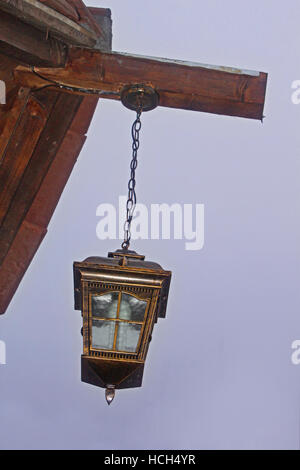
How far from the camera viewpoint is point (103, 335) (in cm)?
274

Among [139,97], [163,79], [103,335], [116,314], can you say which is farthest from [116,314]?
[163,79]

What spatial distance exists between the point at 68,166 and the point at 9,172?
1.62ft

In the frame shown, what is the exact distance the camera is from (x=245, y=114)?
3.35 meters

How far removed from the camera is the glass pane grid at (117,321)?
2.71m

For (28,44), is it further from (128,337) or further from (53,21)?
(128,337)

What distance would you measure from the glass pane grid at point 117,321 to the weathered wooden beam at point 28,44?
1.46 m

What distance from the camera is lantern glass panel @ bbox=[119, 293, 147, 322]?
2715mm

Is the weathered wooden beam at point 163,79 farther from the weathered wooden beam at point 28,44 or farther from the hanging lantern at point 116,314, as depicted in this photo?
the hanging lantern at point 116,314

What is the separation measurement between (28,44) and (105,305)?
156 cm

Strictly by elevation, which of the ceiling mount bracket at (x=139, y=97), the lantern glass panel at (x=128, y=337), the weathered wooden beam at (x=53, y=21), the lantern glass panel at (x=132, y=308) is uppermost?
the weathered wooden beam at (x=53, y=21)

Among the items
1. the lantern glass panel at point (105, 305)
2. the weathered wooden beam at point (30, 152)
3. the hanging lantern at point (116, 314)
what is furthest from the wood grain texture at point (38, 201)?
the lantern glass panel at point (105, 305)

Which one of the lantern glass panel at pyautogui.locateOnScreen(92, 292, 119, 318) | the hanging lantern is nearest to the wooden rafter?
the hanging lantern

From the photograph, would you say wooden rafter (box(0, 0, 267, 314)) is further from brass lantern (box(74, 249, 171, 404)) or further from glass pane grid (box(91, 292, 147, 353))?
glass pane grid (box(91, 292, 147, 353))
